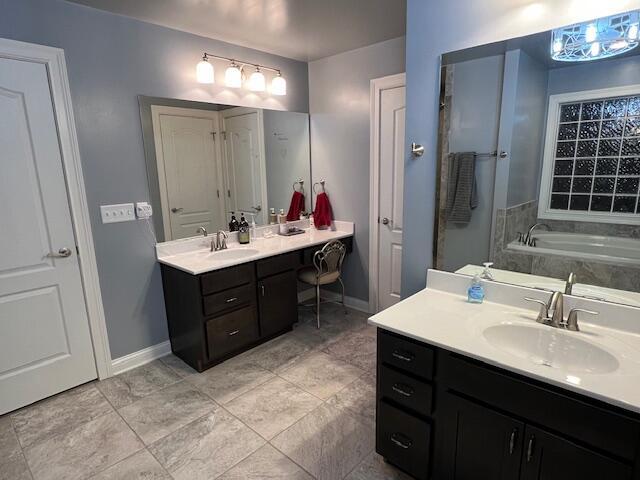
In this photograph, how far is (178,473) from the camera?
5.60 feet

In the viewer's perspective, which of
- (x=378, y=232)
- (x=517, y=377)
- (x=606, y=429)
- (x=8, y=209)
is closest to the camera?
(x=606, y=429)

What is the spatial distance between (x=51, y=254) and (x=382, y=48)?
9.52 ft

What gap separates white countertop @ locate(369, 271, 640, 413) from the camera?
108 cm

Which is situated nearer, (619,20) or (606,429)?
(606,429)

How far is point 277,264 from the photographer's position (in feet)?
9.41

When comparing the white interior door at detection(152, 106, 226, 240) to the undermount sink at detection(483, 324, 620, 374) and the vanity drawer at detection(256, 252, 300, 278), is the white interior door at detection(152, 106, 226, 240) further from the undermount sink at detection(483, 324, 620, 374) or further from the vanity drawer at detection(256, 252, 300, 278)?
the undermount sink at detection(483, 324, 620, 374)

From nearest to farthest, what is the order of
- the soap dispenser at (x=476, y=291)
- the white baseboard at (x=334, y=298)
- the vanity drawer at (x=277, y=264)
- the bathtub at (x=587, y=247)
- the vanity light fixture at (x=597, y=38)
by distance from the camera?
the vanity light fixture at (x=597, y=38)
the bathtub at (x=587, y=247)
the soap dispenser at (x=476, y=291)
the vanity drawer at (x=277, y=264)
the white baseboard at (x=334, y=298)

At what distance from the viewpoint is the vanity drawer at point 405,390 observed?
1.45 m

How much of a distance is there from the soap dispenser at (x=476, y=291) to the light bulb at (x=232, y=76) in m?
2.36

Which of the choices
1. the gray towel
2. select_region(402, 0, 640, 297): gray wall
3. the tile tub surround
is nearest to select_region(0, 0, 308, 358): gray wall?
select_region(402, 0, 640, 297): gray wall

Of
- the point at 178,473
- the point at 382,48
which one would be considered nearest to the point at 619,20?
the point at 382,48

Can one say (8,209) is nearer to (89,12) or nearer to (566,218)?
(89,12)

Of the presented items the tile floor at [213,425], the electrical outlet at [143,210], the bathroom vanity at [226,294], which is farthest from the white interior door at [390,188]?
the electrical outlet at [143,210]

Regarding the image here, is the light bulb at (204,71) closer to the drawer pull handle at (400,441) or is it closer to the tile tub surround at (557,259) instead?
the tile tub surround at (557,259)
